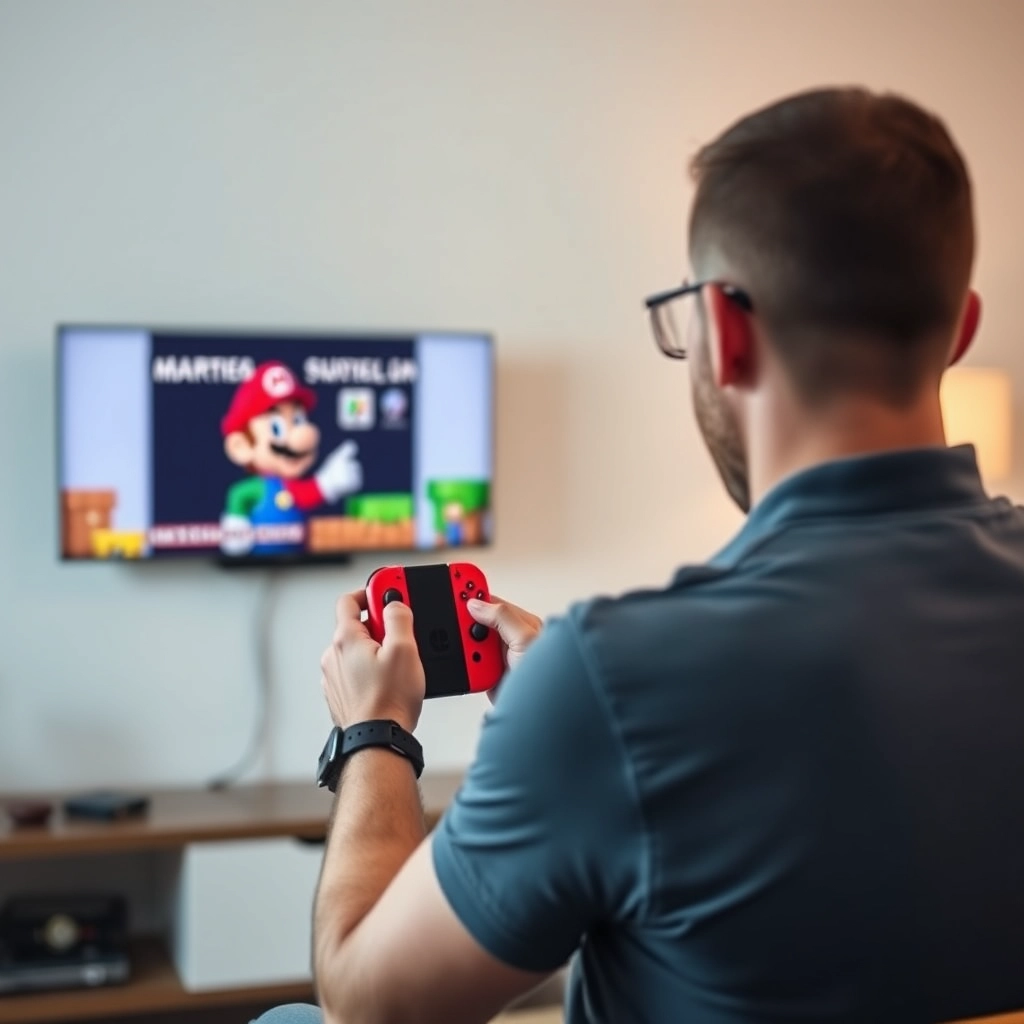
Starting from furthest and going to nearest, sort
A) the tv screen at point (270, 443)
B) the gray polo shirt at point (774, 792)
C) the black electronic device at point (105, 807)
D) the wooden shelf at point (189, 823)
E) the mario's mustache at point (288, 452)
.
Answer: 1. the mario's mustache at point (288, 452)
2. the tv screen at point (270, 443)
3. the black electronic device at point (105, 807)
4. the wooden shelf at point (189, 823)
5. the gray polo shirt at point (774, 792)

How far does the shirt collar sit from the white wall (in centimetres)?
246

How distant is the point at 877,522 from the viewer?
3.22 ft

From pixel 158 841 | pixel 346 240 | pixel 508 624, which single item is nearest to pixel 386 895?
pixel 508 624

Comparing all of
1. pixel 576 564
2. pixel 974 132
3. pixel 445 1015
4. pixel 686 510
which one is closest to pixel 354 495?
pixel 576 564

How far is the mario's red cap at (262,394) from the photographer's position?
3.46m

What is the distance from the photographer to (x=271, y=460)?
3.49m

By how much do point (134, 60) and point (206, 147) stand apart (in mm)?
239

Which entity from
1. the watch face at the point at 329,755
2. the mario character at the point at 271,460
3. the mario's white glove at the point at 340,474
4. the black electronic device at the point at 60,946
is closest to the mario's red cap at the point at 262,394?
the mario character at the point at 271,460

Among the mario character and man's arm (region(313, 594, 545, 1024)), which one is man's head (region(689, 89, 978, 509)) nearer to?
man's arm (region(313, 594, 545, 1024))

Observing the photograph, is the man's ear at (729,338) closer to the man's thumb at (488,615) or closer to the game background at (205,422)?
the man's thumb at (488,615)

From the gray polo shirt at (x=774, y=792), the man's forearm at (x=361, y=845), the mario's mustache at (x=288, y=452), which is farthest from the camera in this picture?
the mario's mustache at (x=288, y=452)

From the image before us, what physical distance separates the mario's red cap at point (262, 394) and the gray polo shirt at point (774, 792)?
2586 mm

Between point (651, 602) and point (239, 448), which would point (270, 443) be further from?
point (651, 602)

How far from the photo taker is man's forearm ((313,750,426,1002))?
41.3 inches
